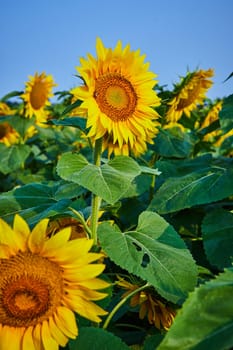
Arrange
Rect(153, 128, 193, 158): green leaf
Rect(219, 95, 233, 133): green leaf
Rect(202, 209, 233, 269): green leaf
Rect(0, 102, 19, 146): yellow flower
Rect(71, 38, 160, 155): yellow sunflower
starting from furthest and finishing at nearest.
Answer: Rect(0, 102, 19, 146): yellow flower
Rect(153, 128, 193, 158): green leaf
Rect(219, 95, 233, 133): green leaf
Rect(202, 209, 233, 269): green leaf
Rect(71, 38, 160, 155): yellow sunflower

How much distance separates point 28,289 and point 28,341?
12 centimetres

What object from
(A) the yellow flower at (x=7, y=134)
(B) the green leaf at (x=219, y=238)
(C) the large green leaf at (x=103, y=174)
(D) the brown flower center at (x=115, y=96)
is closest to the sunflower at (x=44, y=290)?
(C) the large green leaf at (x=103, y=174)

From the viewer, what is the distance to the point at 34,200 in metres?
1.77

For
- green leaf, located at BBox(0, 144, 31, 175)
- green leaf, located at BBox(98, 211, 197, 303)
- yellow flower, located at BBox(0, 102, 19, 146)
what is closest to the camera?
green leaf, located at BBox(98, 211, 197, 303)

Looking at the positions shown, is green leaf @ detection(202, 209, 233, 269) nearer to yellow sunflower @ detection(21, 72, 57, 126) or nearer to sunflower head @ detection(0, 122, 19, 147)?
yellow sunflower @ detection(21, 72, 57, 126)

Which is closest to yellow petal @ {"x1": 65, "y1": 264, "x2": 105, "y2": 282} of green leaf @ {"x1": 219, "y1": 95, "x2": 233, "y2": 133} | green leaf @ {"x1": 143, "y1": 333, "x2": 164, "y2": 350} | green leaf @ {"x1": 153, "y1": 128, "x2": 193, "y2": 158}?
green leaf @ {"x1": 143, "y1": 333, "x2": 164, "y2": 350}

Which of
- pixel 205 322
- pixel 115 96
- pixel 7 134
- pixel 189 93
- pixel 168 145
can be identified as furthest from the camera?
pixel 7 134

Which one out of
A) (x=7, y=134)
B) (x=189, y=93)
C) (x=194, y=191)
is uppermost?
(x=189, y=93)

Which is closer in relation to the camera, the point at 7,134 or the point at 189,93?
the point at 189,93

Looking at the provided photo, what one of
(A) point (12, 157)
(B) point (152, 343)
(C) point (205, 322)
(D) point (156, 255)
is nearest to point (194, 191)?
(D) point (156, 255)

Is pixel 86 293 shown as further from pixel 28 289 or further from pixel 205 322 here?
pixel 205 322

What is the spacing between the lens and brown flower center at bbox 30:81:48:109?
165 inches

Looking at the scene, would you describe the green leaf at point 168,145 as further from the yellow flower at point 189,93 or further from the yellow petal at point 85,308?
the yellow petal at point 85,308

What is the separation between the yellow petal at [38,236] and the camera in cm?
112
